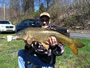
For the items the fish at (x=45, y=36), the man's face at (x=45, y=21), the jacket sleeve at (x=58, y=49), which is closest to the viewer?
the fish at (x=45, y=36)

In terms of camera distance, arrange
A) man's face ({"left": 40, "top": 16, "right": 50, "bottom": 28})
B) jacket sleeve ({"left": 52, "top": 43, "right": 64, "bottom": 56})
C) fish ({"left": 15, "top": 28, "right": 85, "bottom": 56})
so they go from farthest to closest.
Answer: man's face ({"left": 40, "top": 16, "right": 50, "bottom": 28}) < jacket sleeve ({"left": 52, "top": 43, "right": 64, "bottom": 56}) < fish ({"left": 15, "top": 28, "right": 85, "bottom": 56})

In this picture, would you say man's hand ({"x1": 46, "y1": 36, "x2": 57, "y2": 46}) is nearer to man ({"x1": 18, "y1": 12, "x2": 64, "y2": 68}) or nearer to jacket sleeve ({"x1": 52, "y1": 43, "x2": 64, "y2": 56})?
man ({"x1": 18, "y1": 12, "x2": 64, "y2": 68})

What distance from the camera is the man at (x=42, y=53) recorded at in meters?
2.58

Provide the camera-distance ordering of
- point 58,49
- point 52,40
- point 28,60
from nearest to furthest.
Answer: point 52,40 → point 58,49 → point 28,60

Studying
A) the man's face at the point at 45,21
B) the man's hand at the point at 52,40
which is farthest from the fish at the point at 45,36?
the man's face at the point at 45,21

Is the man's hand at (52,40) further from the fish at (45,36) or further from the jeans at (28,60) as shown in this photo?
the jeans at (28,60)

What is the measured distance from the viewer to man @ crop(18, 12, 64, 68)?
2.58 m

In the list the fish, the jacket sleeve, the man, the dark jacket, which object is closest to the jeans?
the man

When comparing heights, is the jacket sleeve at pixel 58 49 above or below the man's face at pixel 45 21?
below

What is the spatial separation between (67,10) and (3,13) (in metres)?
20.9

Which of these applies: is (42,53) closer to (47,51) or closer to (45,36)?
(47,51)

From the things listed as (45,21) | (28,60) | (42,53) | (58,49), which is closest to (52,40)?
(58,49)

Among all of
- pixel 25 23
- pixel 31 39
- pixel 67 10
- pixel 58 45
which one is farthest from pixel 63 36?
pixel 67 10

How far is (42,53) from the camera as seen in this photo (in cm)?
264
